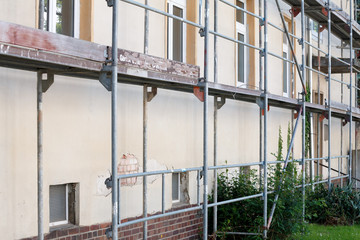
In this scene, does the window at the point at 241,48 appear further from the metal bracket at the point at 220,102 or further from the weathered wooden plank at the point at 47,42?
the weathered wooden plank at the point at 47,42

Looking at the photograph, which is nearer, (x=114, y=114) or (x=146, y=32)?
(x=114, y=114)

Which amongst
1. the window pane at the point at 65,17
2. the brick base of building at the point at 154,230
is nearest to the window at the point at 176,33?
the window pane at the point at 65,17

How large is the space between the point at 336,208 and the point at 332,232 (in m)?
1.33

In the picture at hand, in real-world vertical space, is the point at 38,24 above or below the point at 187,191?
above

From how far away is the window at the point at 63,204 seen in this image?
6.40 metres

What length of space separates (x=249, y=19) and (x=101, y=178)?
5384 mm

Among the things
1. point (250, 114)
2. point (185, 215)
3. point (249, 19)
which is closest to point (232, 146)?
point (250, 114)

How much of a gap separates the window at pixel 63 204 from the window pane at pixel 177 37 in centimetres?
307

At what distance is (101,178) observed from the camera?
6.96 m

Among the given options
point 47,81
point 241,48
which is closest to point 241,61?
point 241,48

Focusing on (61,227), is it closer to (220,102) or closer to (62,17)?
(62,17)

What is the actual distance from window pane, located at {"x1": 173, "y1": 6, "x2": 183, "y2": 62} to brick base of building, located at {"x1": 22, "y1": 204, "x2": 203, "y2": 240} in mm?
2349

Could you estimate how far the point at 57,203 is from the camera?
650 centimetres

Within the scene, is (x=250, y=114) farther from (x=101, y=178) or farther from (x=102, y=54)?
(x=102, y=54)
